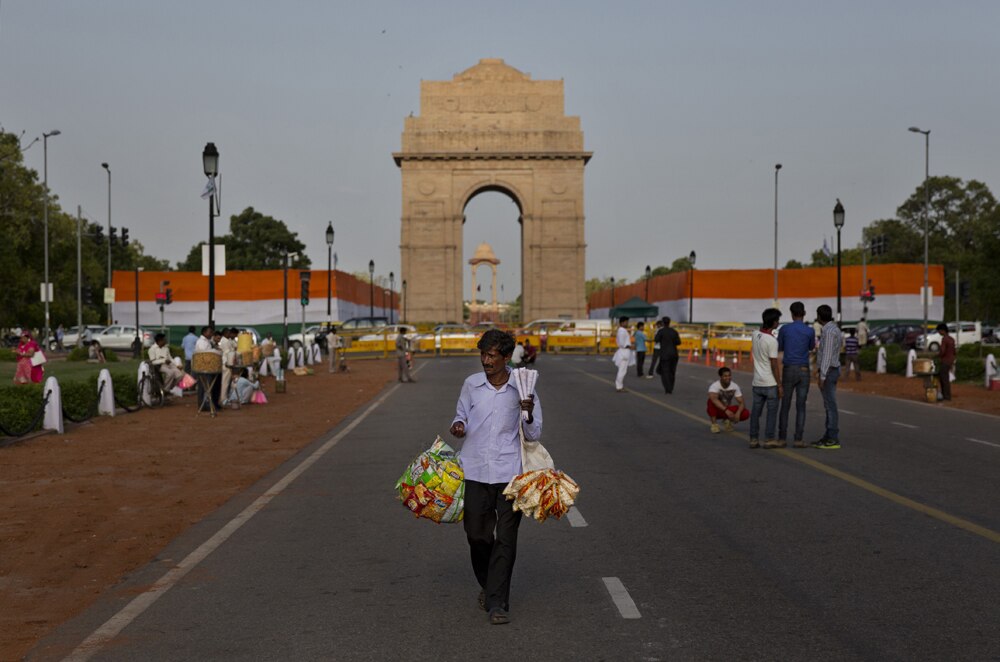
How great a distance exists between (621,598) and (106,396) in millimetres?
17180

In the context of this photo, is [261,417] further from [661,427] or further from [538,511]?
[538,511]

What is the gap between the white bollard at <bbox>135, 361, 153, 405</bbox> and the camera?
23306mm

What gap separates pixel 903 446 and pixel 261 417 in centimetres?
1222

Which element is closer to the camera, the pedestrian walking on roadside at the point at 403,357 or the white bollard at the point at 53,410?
the white bollard at the point at 53,410

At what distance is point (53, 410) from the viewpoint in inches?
717

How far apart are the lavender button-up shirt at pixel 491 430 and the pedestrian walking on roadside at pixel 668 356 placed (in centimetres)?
1984

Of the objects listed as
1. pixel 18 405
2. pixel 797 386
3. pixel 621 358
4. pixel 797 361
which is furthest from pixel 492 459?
pixel 621 358

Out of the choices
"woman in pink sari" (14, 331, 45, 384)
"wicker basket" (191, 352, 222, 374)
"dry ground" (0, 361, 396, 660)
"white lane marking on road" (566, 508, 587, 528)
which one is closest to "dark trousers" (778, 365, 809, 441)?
"white lane marking on road" (566, 508, 587, 528)

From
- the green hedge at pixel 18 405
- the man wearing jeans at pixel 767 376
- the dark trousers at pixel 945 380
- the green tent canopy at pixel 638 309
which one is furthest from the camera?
the green tent canopy at pixel 638 309

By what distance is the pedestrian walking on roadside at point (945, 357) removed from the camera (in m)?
23.7

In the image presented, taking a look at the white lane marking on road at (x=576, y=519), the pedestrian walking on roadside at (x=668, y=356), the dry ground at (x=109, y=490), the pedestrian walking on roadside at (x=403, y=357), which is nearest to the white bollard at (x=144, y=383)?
the dry ground at (x=109, y=490)

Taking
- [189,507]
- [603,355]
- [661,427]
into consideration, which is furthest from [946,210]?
[189,507]

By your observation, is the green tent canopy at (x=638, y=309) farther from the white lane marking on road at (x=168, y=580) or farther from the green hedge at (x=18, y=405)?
the white lane marking on road at (x=168, y=580)

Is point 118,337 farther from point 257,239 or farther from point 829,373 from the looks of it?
point 257,239
